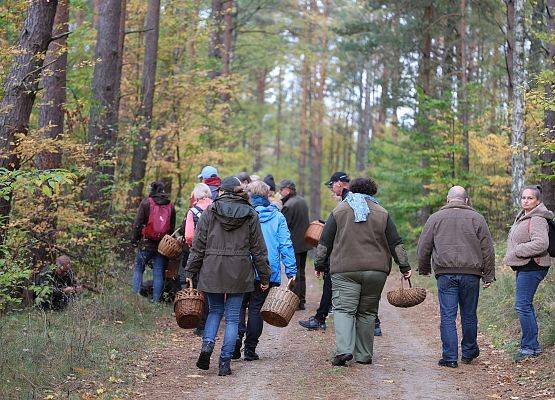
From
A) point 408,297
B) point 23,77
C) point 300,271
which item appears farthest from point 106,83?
point 408,297

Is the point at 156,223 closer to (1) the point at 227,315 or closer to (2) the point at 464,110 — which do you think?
(1) the point at 227,315

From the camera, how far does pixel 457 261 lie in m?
8.37

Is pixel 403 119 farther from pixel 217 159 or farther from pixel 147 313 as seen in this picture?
pixel 147 313

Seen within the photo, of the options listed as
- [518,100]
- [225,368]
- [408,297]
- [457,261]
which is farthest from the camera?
[518,100]

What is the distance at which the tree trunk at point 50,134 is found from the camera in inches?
420

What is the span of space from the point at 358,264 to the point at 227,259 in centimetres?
145

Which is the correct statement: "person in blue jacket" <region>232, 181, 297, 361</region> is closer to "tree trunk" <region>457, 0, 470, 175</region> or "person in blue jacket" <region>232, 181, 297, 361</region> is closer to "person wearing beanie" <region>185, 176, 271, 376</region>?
"person wearing beanie" <region>185, 176, 271, 376</region>

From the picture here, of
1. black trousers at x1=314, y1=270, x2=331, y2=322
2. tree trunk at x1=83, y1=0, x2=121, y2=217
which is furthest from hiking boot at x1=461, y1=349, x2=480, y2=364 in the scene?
tree trunk at x1=83, y1=0, x2=121, y2=217

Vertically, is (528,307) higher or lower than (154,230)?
lower

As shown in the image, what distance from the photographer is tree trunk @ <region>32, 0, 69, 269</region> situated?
1067 centimetres

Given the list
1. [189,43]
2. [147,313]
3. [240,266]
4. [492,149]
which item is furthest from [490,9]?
[240,266]

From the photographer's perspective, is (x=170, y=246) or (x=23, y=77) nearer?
(x=23, y=77)

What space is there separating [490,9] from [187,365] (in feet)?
58.1

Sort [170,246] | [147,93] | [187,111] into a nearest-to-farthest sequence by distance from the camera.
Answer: [170,246]
[147,93]
[187,111]
